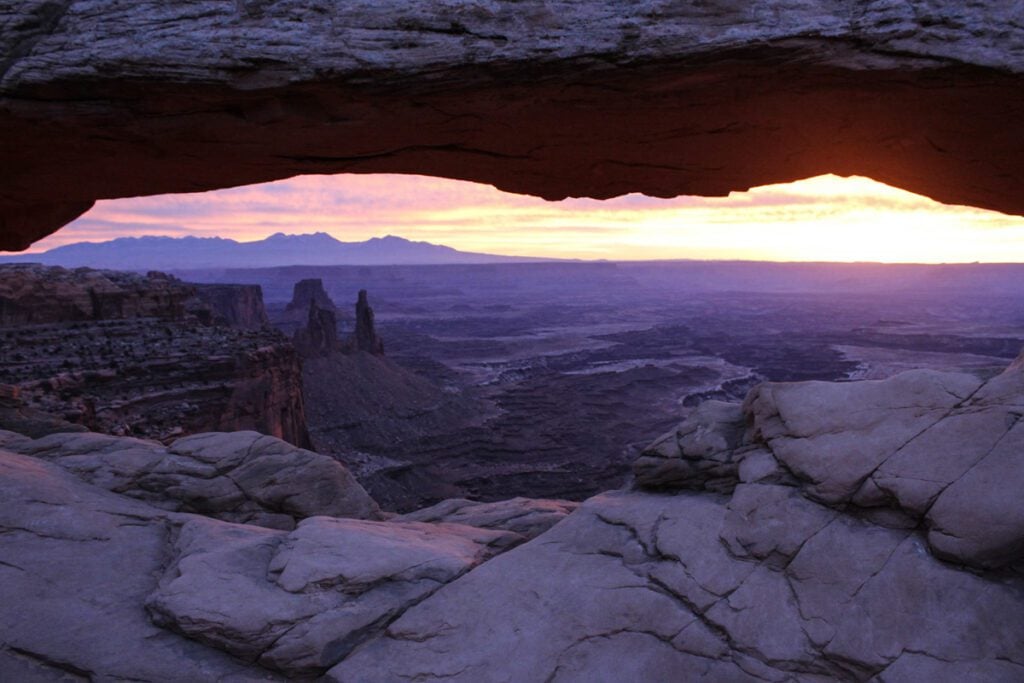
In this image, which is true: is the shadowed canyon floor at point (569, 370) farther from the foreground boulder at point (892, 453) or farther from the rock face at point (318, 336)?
the rock face at point (318, 336)

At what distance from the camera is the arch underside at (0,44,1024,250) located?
5.05 meters

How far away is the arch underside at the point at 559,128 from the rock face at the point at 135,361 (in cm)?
1456

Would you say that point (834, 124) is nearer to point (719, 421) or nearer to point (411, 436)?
point (719, 421)

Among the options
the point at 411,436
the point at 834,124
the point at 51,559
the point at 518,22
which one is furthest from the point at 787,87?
the point at 411,436

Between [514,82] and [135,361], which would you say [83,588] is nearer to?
[514,82]

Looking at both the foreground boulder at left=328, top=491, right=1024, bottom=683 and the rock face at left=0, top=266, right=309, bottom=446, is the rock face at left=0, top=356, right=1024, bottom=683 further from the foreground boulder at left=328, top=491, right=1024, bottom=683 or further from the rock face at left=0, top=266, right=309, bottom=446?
the rock face at left=0, top=266, right=309, bottom=446

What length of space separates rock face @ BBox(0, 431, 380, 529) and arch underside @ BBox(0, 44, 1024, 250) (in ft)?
9.36

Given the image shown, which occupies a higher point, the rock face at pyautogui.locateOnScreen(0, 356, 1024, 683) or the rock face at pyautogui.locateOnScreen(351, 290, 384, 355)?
the rock face at pyautogui.locateOnScreen(0, 356, 1024, 683)

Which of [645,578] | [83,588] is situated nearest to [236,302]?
[83,588]

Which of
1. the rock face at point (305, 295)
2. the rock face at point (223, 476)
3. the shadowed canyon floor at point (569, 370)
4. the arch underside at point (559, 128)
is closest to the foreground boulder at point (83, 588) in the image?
the rock face at point (223, 476)

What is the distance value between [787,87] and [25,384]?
21.5 meters

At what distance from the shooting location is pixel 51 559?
5.36 m

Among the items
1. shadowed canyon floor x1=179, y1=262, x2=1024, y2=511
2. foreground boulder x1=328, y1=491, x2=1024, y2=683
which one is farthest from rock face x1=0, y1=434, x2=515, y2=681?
shadowed canyon floor x1=179, y1=262, x2=1024, y2=511

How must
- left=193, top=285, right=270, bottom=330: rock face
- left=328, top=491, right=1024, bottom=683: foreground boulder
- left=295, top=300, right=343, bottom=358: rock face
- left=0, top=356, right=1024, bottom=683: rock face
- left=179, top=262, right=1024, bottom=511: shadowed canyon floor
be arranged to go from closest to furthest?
left=328, top=491, right=1024, bottom=683: foreground boulder → left=0, top=356, right=1024, bottom=683: rock face → left=179, top=262, right=1024, bottom=511: shadowed canyon floor → left=295, top=300, right=343, bottom=358: rock face → left=193, top=285, right=270, bottom=330: rock face
